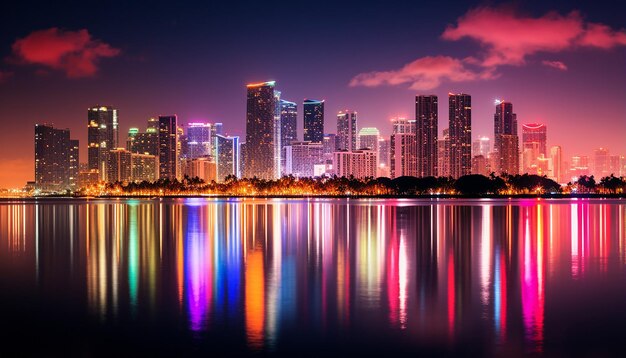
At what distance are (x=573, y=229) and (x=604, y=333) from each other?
40704mm

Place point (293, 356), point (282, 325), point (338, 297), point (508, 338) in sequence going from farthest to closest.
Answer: point (338, 297)
point (282, 325)
point (508, 338)
point (293, 356)

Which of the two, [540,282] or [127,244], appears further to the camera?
[127,244]

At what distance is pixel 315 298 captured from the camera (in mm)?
22234

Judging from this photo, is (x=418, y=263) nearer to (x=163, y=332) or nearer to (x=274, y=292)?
(x=274, y=292)

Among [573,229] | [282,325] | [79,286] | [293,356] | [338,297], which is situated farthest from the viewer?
[573,229]

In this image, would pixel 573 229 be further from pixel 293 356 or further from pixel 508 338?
pixel 293 356

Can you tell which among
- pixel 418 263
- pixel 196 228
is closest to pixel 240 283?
pixel 418 263

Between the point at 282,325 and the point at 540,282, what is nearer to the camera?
the point at 282,325

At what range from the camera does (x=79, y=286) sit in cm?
2536

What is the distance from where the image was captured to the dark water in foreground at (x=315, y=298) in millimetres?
16172

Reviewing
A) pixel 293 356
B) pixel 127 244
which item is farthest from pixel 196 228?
pixel 293 356

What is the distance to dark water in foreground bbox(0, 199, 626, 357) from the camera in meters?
16.2

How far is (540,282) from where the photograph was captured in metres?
25.9

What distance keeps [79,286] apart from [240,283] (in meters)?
6.36
